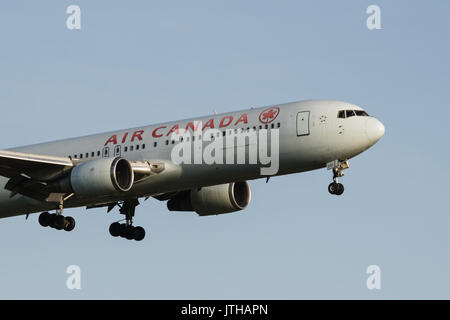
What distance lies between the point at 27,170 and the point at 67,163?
7.13ft

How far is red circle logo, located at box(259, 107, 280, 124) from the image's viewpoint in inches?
1962

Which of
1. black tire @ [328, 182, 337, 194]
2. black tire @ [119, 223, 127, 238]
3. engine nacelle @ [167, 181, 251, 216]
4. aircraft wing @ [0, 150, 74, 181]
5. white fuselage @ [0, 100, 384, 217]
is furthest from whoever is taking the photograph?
black tire @ [119, 223, 127, 238]

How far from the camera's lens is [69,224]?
53.8 m

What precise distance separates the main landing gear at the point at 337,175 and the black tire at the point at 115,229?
49.2ft

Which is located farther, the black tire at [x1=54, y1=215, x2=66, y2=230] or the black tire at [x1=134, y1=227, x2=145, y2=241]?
the black tire at [x1=134, y1=227, x2=145, y2=241]

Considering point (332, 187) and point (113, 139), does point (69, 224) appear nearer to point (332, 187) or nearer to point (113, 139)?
point (113, 139)

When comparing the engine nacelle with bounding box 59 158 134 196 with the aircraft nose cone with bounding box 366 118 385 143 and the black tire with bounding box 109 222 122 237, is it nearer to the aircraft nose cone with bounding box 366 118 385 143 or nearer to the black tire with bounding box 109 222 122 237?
the black tire with bounding box 109 222 122 237

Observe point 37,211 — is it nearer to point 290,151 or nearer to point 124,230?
point 124,230

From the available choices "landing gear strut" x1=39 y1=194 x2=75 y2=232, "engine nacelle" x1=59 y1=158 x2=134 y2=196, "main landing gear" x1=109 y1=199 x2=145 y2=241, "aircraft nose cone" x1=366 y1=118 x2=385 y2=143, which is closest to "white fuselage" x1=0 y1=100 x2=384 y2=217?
"aircraft nose cone" x1=366 y1=118 x2=385 y2=143

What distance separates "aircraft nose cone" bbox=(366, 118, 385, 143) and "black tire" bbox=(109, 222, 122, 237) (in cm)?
1722

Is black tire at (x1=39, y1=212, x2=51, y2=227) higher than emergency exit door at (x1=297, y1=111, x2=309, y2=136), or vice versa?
emergency exit door at (x1=297, y1=111, x2=309, y2=136)

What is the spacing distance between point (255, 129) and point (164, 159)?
5.06 meters

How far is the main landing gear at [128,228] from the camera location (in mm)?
58969
